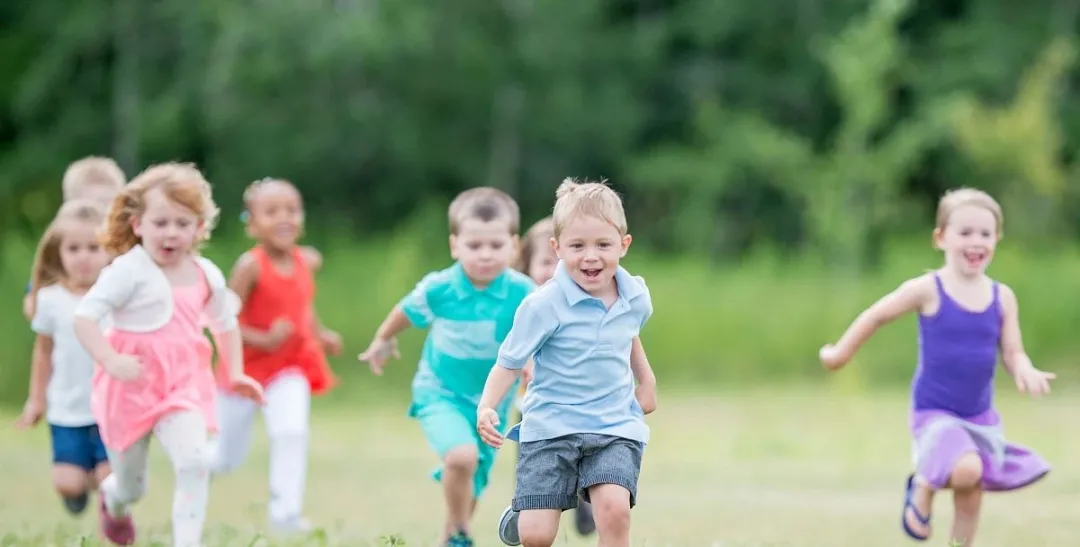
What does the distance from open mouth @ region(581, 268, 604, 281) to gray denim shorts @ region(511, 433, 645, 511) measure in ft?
2.00

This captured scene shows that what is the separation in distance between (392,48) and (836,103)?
10.0m

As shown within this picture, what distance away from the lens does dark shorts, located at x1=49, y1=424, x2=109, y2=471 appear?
29.8ft

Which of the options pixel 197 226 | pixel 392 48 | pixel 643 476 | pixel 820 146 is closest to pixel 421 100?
pixel 392 48

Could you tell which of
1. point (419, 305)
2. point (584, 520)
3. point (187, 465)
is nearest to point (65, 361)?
point (187, 465)

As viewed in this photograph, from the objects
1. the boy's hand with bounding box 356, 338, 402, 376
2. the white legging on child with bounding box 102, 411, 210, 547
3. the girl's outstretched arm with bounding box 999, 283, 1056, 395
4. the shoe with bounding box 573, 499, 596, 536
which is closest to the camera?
the white legging on child with bounding box 102, 411, 210, 547

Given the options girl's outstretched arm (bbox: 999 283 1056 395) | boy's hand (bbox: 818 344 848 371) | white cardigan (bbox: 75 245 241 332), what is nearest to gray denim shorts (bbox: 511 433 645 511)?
boy's hand (bbox: 818 344 848 371)

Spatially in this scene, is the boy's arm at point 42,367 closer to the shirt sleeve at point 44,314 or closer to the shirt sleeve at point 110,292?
the shirt sleeve at point 44,314

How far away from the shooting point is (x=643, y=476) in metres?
13.6

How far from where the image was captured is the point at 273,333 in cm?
996

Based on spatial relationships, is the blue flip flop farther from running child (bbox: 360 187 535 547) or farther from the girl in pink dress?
→ the girl in pink dress

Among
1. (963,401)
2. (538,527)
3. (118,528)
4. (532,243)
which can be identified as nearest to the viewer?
(538,527)

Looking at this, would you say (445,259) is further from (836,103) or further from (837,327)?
(836,103)

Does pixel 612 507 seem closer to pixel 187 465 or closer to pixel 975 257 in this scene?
pixel 187 465

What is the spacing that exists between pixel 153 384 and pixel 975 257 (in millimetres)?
3942
